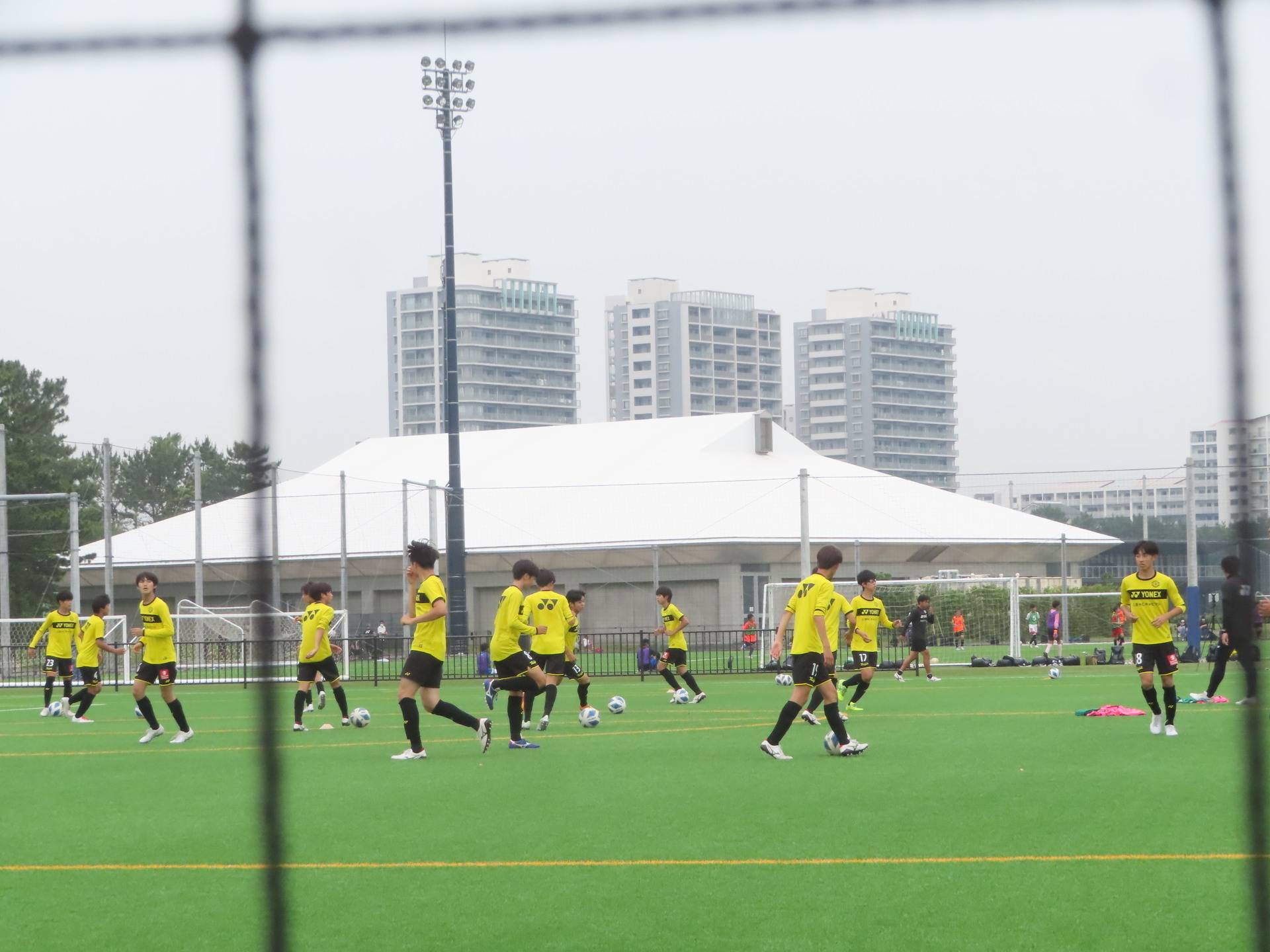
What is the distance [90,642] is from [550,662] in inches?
278

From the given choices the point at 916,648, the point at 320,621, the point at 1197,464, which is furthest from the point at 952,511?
the point at 320,621

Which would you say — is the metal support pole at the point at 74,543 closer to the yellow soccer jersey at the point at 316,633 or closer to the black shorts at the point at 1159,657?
the yellow soccer jersey at the point at 316,633

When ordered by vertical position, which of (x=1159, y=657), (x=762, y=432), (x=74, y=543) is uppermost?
(x=762, y=432)

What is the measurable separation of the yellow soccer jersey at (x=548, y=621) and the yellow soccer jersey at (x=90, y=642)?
22.2 feet

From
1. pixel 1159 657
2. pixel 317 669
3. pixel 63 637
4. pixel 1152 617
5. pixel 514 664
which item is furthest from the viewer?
pixel 63 637

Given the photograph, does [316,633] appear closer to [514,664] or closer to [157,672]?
[157,672]

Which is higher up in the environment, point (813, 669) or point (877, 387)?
point (877, 387)

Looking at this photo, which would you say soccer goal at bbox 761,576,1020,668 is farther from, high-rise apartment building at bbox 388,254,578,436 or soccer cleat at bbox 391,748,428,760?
high-rise apartment building at bbox 388,254,578,436

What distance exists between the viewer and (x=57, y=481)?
171 feet

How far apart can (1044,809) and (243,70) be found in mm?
7856

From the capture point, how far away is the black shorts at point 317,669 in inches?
701

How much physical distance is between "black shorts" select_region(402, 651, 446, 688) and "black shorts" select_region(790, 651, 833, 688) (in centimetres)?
309

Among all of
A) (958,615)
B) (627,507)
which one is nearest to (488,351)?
(627,507)

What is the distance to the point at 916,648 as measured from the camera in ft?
87.4
